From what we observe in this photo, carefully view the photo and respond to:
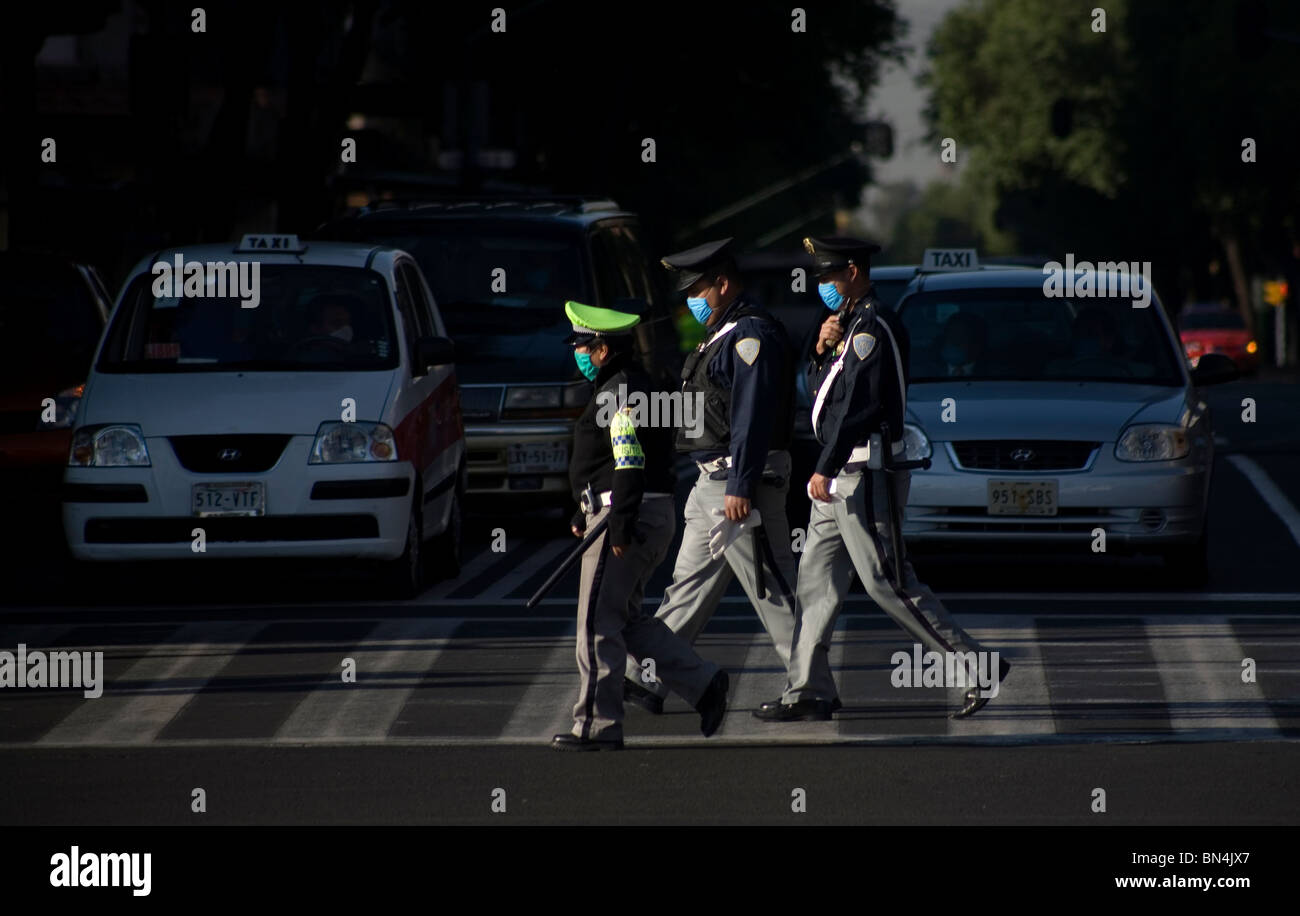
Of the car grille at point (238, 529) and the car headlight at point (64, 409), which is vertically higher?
the car headlight at point (64, 409)

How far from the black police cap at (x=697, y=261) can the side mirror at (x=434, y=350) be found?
429 cm

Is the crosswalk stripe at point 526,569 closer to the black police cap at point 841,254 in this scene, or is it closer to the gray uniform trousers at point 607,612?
the black police cap at point 841,254

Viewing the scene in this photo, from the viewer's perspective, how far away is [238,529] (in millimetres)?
13445

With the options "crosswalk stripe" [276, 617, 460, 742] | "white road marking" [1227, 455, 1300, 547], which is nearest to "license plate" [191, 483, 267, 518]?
"crosswalk stripe" [276, 617, 460, 742]

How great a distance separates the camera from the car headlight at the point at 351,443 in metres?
13.5

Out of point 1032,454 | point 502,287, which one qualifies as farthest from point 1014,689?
point 502,287

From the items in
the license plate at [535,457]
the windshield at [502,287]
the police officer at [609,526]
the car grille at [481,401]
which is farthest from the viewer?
the windshield at [502,287]

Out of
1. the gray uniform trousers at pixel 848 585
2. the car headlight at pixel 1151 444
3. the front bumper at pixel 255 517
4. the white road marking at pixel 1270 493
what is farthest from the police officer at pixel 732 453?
the white road marking at pixel 1270 493

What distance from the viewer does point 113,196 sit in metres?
26.6

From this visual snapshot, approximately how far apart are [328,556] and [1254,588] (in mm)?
4832

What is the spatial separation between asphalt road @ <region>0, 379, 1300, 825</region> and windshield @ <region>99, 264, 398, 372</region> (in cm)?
121

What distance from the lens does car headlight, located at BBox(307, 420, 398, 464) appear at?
44.3 ft

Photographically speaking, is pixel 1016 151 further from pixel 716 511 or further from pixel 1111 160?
pixel 716 511

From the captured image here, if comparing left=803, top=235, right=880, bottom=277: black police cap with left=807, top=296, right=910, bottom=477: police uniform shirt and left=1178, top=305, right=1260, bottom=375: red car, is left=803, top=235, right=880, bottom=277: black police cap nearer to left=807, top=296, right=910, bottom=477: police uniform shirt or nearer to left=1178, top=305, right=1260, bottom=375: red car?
left=807, top=296, right=910, bottom=477: police uniform shirt
